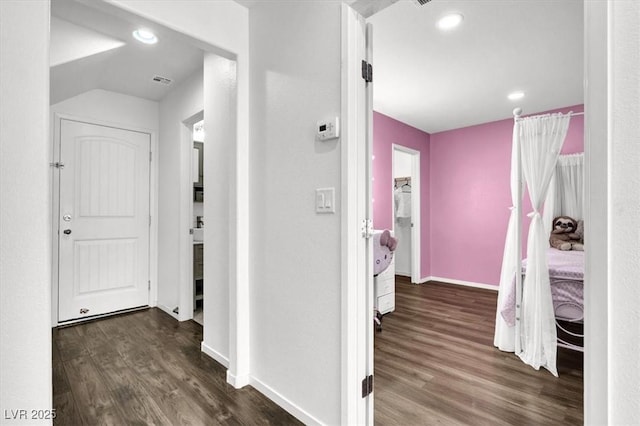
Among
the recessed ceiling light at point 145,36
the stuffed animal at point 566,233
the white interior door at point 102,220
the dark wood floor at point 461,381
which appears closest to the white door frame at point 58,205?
the white interior door at point 102,220

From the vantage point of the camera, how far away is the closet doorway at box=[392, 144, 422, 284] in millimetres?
5090

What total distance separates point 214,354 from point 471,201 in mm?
4290

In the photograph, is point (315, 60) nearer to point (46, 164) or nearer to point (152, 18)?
point (152, 18)

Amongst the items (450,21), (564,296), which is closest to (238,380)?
(564,296)

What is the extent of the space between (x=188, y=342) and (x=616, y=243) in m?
2.95

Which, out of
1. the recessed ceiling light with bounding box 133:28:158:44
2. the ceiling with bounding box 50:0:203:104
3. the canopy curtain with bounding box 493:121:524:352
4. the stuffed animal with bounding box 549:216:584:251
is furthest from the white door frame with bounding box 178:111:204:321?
the stuffed animal with bounding box 549:216:584:251

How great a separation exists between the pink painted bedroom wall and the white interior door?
4.44 metres

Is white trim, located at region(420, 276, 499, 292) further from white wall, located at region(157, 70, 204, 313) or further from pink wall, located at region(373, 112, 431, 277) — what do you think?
white wall, located at region(157, 70, 204, 313)

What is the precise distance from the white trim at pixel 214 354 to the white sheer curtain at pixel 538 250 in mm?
2274

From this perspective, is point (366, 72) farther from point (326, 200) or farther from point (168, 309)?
point (168, 309)

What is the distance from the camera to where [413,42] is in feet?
8.36

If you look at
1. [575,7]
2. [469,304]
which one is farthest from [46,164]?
[469,304]

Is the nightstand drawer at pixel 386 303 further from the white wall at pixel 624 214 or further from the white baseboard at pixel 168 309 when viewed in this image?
the white wall at pixel 624 214

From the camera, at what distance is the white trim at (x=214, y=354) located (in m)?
2.31
